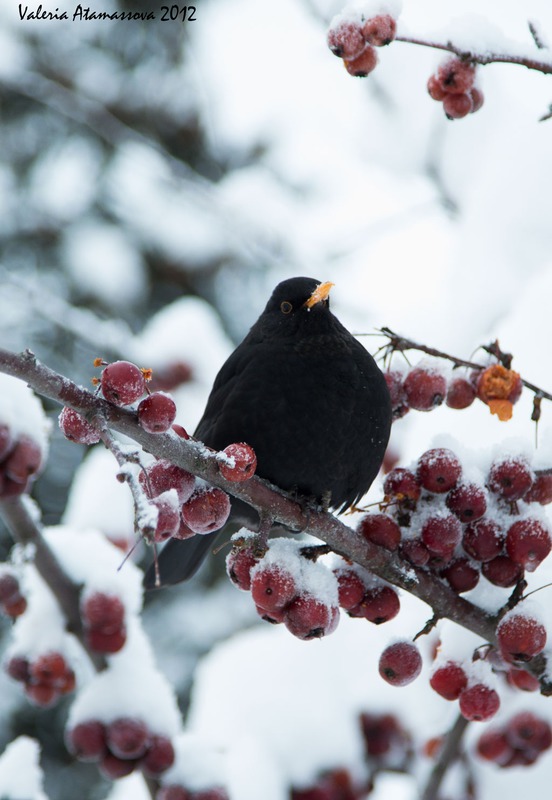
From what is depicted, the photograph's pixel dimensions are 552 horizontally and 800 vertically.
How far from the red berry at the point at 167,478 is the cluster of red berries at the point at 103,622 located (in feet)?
2.43

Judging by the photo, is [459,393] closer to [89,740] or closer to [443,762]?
[443,762]

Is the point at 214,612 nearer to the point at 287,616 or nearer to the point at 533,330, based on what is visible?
the point at 533,330

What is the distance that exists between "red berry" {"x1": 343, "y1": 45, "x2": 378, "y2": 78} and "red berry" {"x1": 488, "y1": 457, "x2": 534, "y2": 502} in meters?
0.78

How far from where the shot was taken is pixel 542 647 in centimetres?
152

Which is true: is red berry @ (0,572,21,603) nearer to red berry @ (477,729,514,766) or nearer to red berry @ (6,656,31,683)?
red berry @ (6,656,31,683)

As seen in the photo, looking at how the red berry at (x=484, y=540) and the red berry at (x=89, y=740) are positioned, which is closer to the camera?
the red berry at (x=484, y=540)

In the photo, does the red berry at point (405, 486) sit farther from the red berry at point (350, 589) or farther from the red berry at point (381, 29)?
the red berry at point (381, 29)

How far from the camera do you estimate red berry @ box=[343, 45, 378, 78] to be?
1716 mm

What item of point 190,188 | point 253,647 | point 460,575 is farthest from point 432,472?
point 190,188

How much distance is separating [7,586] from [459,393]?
1077 mm

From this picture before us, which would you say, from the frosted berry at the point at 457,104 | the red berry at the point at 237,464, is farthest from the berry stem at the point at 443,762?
the frosted berry at the point at 457,104

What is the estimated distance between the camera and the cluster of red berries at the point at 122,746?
6.71ft

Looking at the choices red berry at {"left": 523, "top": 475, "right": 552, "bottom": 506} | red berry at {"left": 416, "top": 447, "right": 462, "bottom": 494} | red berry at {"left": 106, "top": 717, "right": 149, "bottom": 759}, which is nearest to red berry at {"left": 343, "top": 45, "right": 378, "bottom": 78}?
red berry at {"left": 416, "top": 447, "right": 462, "bottom": 494}

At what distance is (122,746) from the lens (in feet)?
6.68
